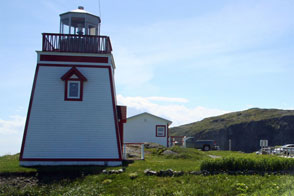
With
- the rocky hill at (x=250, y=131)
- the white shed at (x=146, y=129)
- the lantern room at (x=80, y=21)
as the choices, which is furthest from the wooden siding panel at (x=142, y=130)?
the rocky hill at (x=250, y=131)

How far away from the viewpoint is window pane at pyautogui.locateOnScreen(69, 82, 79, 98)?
1894cm

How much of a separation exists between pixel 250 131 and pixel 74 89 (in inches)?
2290

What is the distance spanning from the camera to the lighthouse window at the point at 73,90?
18.9m

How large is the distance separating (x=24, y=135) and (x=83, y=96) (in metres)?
3.53

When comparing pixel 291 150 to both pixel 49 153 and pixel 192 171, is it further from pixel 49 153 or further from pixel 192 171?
pixel 49 153

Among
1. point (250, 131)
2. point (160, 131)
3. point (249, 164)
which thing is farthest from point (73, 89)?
point (250, 131)

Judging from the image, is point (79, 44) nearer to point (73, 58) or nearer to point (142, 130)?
point (73, 58)

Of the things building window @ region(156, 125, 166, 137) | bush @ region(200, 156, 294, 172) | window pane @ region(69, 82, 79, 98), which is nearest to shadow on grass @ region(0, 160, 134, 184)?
window pane @ region(69, 82, 79, 98)

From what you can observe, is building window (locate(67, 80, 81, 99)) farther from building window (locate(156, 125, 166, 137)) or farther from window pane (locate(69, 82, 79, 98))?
building window (locate(156, 125, 166, 137))

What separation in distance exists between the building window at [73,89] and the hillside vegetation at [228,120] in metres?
57.7

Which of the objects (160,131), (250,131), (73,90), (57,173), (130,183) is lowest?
(130,183)

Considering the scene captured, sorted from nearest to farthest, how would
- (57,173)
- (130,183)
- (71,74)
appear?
(130,183), (57,173), (71,74)

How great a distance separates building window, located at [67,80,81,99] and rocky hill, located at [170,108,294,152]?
52030mm

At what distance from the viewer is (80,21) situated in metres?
19.8
